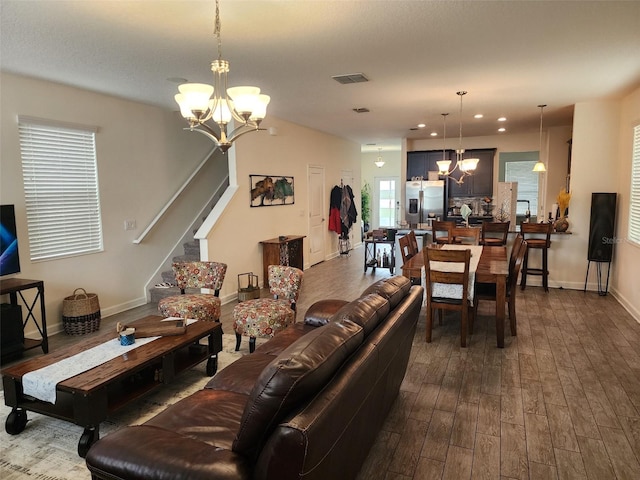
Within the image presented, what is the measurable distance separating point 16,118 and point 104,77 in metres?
0.93

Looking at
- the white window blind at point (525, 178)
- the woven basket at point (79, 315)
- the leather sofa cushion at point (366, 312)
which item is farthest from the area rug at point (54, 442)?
the white window blind at point (525, 178)

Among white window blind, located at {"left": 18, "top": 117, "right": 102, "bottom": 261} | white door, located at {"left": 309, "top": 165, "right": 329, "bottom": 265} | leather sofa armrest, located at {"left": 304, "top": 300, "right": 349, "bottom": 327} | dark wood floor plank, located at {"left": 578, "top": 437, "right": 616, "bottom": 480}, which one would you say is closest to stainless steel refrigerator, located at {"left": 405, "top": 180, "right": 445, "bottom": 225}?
white door, located at {"left": 309, "top": 165, "right": 329, "bottom": 265}

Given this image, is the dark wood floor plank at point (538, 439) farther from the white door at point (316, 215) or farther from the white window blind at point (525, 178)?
the white window blind at point (525, 178)

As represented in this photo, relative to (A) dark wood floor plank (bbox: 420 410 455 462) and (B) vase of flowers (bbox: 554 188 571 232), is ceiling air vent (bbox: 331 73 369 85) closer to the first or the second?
(A) dark wood floor plank (bbox: 420 410 455 462)

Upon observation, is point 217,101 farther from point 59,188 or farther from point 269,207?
point 269,207

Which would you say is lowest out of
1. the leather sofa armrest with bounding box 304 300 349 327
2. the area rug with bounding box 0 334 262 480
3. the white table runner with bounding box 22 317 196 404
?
the area rug with bounding box 0 334 262 480

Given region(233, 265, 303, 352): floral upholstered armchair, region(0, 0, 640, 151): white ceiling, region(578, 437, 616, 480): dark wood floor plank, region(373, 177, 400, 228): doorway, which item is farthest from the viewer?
region(373, 177, 400, 228): doorway

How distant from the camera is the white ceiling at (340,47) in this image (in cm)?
273

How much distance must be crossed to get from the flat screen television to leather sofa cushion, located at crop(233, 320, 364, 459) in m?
3.56

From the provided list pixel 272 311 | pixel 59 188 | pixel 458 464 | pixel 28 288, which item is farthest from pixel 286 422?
pixel 59 188

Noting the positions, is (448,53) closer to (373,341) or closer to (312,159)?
(373,341)

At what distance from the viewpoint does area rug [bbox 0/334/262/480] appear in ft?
7.44

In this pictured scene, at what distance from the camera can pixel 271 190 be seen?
6867 mm

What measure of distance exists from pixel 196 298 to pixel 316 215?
4.87 metres
